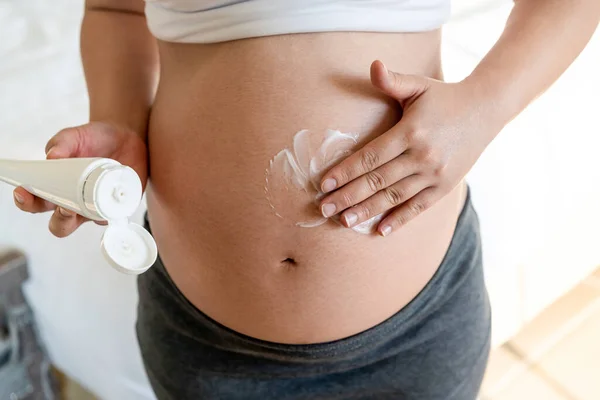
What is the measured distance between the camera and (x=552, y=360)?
4.16 feet

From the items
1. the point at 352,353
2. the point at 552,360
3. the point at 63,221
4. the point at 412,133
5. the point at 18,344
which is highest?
the point at 412,133

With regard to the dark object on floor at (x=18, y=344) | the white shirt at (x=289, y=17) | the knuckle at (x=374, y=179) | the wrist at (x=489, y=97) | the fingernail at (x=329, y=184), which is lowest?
the dark object on floor at (x=18, y=344)

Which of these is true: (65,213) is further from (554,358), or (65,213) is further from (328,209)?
(554,358)

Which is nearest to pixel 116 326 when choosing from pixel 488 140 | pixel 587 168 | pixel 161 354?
pixel 161 354

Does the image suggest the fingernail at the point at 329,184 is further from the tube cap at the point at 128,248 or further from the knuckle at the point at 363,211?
the tube cap at the point at 128,248

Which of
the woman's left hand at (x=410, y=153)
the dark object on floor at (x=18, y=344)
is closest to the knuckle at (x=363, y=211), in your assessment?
the woman's left hand at (x=410, y=153)

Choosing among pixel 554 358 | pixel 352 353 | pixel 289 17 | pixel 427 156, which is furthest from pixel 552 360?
pixel 289 17

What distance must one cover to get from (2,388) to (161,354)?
496 mm

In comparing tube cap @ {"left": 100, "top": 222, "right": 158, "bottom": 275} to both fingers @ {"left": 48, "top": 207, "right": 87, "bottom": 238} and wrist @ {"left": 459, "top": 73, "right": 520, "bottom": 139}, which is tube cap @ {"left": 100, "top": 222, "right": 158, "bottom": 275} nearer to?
fingers @ {"left": 48, "top": 207, "right": 87, "bottom": 238}

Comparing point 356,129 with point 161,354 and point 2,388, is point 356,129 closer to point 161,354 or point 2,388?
point 161,354

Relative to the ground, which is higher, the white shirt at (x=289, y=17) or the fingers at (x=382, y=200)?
the white shirt at (x=289, y=17)

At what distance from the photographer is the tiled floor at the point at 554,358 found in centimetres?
122

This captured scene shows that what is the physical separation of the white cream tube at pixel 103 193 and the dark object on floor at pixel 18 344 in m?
0.53

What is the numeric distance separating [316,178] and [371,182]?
0.05m
